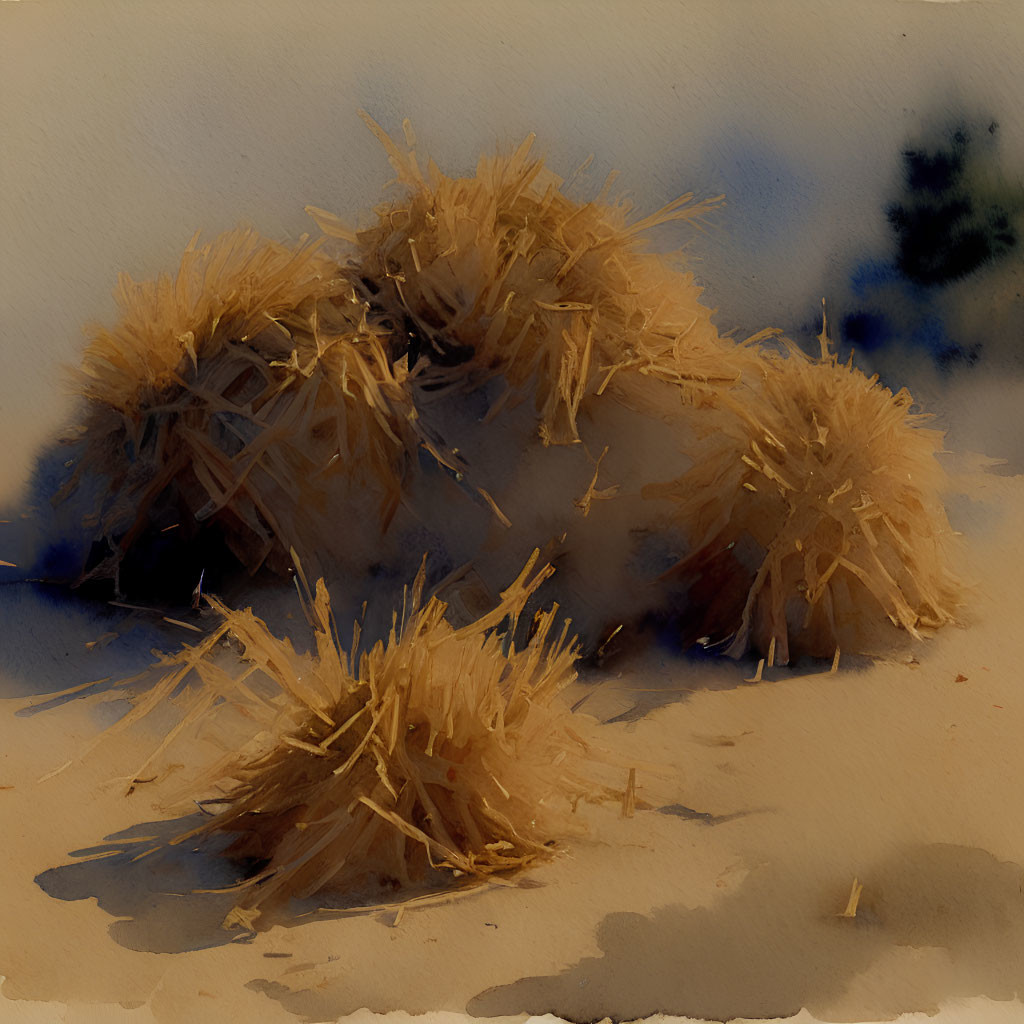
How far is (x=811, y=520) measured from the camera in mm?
2059

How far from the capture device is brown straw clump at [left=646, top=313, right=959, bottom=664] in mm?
2062

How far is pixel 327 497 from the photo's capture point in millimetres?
2139

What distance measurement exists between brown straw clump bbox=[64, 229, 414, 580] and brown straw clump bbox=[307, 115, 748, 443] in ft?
0.32

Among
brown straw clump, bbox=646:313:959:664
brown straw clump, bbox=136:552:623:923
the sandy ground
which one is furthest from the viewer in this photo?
brown straw clump, bbox=646:313:959:664

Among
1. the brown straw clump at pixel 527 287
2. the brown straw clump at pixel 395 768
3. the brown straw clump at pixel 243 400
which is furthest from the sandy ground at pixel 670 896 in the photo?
the brown straw clump at pixel 527 287

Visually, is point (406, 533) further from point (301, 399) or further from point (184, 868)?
point (184, 868)

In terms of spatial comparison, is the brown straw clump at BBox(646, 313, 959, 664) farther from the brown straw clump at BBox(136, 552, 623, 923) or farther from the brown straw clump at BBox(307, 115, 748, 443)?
the brown straw clump at BBox(136, 552, 623, 923)

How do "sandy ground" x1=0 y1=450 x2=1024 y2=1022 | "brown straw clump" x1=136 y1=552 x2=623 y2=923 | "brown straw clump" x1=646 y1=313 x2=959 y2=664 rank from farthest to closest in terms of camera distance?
1. "brown straw clump" x1=646 y1=313 x2=959 y2=664
2. "brown straw clump" x1=136 y1=552 x2=623 y2=923
3. "sandy ground" x1=0 y1=450 x2=1024 y2=1022

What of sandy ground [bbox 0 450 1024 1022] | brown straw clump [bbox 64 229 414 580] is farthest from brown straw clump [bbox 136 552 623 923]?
brown straw clump [bbox 64 229 414 580]

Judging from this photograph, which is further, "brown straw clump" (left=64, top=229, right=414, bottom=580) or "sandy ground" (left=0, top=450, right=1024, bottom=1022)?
"brown straw clump" (left=64, top=229, right=414, bottom=580)

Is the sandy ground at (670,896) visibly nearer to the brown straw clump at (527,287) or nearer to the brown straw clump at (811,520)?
the brown straw clump at (811,520)

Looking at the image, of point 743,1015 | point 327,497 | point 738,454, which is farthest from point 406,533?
point 743,1015

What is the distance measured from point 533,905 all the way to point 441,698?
24 cm

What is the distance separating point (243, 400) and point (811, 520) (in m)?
0.91
